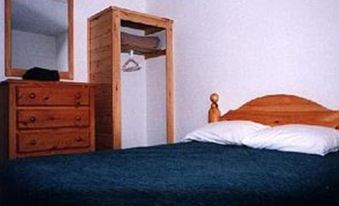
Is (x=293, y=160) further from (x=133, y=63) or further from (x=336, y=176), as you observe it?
(x=133, y=63)

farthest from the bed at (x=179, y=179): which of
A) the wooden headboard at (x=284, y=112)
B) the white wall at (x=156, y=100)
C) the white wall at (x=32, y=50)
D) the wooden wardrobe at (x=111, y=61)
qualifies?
the white wall at (x=156, y=100)

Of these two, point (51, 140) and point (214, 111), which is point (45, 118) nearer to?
point (51, 140)

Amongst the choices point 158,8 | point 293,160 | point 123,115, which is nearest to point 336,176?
point 293,160

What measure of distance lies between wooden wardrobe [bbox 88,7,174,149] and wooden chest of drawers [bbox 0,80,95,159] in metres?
0.24

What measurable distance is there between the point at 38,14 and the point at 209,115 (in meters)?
1.72

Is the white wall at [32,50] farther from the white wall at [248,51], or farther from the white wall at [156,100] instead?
the white wall at [248,51]

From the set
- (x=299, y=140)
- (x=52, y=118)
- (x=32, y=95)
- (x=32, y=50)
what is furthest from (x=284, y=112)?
(x=32, y=50)

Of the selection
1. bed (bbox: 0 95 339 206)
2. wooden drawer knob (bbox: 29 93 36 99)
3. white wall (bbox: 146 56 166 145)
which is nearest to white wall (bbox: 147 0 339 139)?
white wall (bbox: 146 56 166 145)

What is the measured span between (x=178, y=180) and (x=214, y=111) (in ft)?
5.63

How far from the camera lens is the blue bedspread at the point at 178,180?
37.3 inches

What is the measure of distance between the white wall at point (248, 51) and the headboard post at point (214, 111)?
101mm

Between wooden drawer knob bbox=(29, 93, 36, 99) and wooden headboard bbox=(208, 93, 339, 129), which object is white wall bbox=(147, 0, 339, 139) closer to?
wooden headboard bbox=(208, 93, 339, 129)

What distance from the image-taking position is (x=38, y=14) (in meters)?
2.97

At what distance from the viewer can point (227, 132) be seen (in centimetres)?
222
